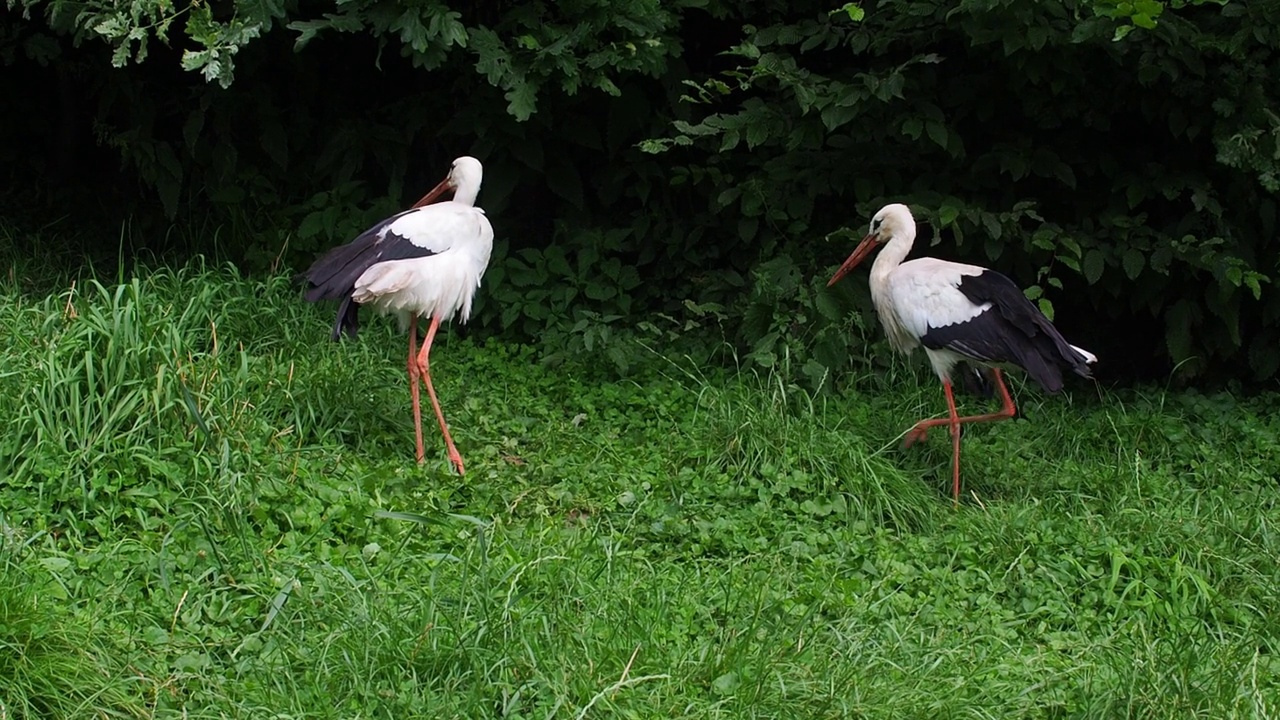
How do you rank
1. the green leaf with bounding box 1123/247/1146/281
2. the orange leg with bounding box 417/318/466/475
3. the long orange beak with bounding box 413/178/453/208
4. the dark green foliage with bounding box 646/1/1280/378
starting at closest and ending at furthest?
the orange leg with bounding box 417/318/466/475
the dark green foliage with bounding box 646/1/1280/378
the green leaf with bounding box 1123/247/1146/281
the long orange beak with bounding box 413/178/453/208

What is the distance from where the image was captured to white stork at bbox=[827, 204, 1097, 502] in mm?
5055

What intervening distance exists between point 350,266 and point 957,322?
8.31ft

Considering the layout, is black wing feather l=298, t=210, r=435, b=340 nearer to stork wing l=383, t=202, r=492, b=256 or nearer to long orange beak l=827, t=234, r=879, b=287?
stork wing l=383, t=202, r=492, b=256

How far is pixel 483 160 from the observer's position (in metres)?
6.59

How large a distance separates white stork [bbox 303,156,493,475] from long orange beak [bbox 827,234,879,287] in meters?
1.65

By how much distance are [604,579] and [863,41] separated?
10.2ft

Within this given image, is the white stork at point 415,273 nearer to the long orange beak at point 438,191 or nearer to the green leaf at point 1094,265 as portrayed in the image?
the long orange beak at point 438,191

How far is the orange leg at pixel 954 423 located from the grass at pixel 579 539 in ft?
0.26

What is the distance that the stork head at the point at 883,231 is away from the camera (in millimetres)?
5539

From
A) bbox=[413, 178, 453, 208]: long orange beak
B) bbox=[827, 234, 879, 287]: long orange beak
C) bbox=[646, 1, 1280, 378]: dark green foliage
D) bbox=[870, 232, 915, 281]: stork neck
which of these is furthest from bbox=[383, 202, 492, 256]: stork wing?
bbox=[870, 232, 915, 281]: stork neck

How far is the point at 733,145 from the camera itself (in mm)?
5871

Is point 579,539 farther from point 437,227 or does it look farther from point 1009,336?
point 1009,336

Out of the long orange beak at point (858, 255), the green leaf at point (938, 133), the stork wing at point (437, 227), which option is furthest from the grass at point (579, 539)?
the green leaf at point (938, 133)

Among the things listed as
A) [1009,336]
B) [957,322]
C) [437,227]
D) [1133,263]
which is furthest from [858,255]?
[437,227]
